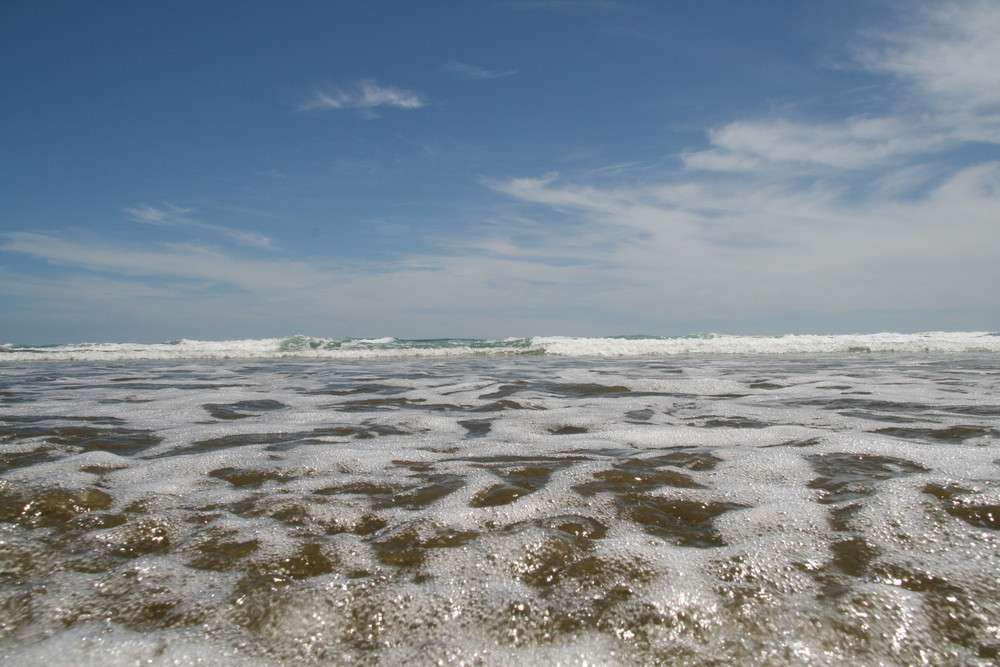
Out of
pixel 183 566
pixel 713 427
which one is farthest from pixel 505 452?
pixel 183 566

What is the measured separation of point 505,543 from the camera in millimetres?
1898

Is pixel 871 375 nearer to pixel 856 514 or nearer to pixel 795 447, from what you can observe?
pixel 795 447

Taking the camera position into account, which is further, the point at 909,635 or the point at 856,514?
the point at 856,514

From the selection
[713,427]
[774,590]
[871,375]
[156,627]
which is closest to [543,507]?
[774,590]

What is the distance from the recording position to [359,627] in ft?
4.72

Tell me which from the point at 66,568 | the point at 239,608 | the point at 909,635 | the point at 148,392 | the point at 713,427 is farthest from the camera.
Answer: the point at 148,392

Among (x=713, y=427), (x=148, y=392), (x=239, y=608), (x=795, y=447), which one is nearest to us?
(x=239, y=608)

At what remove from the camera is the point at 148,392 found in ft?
20.2

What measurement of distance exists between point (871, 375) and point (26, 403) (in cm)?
923

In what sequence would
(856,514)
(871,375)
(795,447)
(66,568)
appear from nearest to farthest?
(66,568), (856,514), (795,447), (871,375)

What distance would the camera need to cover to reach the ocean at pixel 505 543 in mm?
1378

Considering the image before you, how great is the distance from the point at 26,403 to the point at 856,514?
6.37 meters

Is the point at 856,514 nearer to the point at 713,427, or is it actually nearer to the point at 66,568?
the point at 713,427

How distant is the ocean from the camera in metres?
1.38
